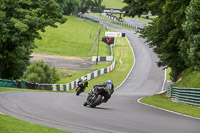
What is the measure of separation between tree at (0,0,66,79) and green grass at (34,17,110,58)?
50901 mm

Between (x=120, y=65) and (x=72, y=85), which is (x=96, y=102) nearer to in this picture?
(x=72, y=85)

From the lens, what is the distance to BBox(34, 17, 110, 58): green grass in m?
93.8

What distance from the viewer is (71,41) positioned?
107m

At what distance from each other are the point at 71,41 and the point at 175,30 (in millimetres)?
75599

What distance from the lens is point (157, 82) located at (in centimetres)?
6284

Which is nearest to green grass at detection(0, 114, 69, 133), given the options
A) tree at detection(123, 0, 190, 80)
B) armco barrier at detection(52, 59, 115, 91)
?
tree at detection(123, 0, 190, 80)

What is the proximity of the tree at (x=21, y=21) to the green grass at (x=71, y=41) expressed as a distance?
50901mm

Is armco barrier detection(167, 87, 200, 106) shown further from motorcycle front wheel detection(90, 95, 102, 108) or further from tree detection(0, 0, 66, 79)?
tree detection(0, 0, 66, 79)

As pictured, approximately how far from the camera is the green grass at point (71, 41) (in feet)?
308

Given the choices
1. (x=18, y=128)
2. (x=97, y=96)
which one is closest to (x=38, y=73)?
(x=97, y=96)

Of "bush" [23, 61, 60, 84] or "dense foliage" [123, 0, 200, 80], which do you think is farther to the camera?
"bush" [23, 61, 60, 84]

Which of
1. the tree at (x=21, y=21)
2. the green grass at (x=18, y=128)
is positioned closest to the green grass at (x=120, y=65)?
the tree at (x=21, y=21)

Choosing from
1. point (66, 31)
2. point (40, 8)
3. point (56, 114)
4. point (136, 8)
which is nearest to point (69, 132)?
point (56, 114)

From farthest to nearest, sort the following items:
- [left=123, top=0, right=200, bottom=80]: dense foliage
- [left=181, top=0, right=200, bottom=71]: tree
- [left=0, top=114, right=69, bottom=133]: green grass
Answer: [left=123, top=0, right=200, bottom=80]: dense foliage
[left=181, top=0, right=200, bottom=71]: tree
[left=0, top=114, right=69, bottom=133]: green grass
